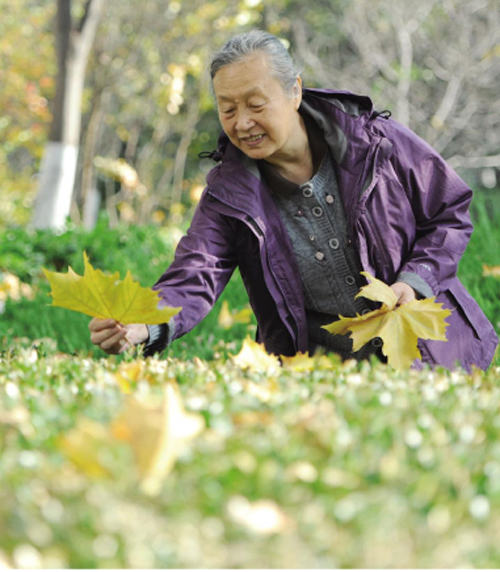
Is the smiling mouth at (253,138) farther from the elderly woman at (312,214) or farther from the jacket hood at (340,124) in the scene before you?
the jacket hood at (340,124)

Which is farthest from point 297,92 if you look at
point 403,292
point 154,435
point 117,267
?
point 117,267

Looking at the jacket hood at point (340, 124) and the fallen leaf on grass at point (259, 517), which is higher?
the fallen leaf on grass at point (259, 517)

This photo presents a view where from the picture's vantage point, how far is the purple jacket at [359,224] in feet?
8.68

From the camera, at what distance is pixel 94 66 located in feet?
35.4

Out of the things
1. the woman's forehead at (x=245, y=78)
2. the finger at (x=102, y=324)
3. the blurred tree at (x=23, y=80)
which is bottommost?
the blurred tree at (x=23, y=80)

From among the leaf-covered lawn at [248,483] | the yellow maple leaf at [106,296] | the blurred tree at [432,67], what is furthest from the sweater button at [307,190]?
the blurred tree at [432,67]

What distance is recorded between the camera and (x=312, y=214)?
2.78 meters

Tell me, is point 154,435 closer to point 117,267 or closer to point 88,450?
point 88,450

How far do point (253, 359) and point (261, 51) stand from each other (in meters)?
1.13

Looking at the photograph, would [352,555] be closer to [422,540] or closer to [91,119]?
[422,540]

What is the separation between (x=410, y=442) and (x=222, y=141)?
1.84 m

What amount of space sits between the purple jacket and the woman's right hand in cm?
41

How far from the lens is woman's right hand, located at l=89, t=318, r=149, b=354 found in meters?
2.15

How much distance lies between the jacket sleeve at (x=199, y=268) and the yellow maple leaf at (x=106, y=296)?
0.24 metres
